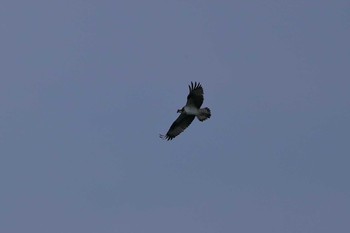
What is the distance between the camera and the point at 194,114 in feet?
267

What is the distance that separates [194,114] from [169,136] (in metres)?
3.05

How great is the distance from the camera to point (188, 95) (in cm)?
8100

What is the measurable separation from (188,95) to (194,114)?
49.2 inches

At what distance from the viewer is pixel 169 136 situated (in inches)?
3290

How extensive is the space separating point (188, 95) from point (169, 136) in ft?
12.4
